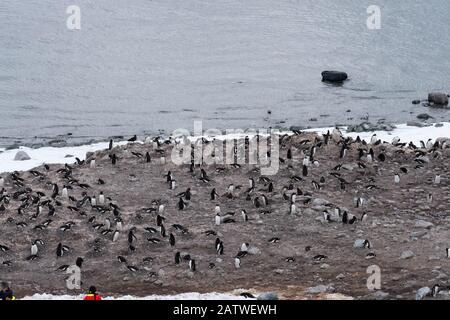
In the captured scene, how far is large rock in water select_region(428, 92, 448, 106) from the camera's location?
53.1m

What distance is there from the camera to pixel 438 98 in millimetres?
53281

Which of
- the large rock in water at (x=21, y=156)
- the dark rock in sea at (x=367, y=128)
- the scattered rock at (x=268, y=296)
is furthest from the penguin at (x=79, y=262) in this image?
the dark rock in sea at (x=367, y=128)

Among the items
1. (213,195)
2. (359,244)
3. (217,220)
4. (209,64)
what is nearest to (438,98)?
(209,64)

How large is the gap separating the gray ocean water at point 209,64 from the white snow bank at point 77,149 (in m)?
5.65

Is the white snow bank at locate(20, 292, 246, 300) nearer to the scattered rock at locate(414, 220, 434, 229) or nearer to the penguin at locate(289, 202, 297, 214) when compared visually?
the penguin at locate(289, 202, 297, 214)

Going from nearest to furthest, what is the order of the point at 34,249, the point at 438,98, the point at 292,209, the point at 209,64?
the point at 34,249
the point at 292,209
the point at 438,98
the point at 209,64

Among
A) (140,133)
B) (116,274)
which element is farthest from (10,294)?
(140,133)

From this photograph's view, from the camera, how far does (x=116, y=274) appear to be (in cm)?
2172

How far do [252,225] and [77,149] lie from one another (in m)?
18.3

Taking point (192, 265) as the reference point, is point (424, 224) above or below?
above

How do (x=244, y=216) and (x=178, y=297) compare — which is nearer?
(x=178, y=297)

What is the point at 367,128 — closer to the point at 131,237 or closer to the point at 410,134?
the point at 410,134

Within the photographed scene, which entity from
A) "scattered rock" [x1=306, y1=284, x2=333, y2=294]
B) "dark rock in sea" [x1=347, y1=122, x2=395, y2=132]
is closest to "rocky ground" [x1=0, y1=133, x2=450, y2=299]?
"scattered rock" [x1=306, y1=284, x2=333, y2=294]

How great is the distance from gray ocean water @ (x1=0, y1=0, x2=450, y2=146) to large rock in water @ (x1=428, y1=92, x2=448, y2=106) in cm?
109
